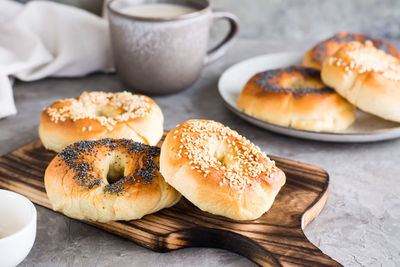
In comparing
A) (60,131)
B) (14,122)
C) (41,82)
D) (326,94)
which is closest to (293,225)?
(326,94)

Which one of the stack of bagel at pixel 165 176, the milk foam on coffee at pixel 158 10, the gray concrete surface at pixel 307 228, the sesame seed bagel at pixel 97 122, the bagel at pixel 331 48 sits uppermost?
the milk foam on coffee at pixel 158 10

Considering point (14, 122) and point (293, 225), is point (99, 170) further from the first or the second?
point (14, 122)

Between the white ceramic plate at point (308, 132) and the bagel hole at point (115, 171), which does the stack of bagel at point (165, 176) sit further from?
the white ceramic plate at point (308, 132)

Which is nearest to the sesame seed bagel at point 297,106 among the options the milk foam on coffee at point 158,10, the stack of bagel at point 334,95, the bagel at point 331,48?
the stack of bagel at point 334,95

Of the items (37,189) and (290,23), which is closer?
(37,189)

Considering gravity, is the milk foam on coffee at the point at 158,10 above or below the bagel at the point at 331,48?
above

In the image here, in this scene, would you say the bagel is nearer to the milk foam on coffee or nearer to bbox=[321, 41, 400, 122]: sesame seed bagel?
bbox=[321, 41, 400, 122]: sesame seed bagel

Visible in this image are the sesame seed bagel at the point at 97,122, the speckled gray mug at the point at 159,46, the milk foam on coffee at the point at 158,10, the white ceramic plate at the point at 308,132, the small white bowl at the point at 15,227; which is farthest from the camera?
the milk foam on coffee at the point at 158,10

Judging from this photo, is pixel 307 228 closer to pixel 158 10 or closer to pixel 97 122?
pixel 97 122
